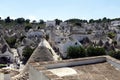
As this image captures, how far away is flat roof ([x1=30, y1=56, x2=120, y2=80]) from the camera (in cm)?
788

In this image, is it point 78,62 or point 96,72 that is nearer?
point 96,72

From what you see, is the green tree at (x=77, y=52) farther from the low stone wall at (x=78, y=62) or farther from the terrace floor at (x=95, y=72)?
the terrace floor at (x=95, y=72)

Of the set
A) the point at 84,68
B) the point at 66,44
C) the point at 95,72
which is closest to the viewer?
the point at 95,72

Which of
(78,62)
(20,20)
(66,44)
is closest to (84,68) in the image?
(78,62)

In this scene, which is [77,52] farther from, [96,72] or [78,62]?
[96,72]

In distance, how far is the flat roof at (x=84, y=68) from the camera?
7.88 m

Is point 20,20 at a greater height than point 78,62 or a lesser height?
greater

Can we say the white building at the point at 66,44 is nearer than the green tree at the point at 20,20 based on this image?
Yes

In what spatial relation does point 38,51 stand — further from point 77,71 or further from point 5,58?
point 5,58

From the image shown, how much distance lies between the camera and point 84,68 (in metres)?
8.73

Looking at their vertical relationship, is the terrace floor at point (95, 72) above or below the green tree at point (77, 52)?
above

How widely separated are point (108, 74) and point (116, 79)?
0.39m

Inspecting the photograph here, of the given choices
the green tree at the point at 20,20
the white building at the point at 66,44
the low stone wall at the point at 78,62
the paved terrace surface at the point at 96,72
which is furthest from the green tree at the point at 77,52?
the green tree at the point at 20,20

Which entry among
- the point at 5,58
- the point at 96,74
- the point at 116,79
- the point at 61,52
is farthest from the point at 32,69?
the point at 61,52
